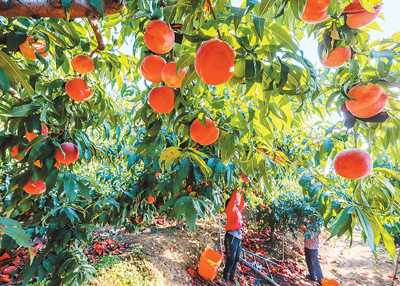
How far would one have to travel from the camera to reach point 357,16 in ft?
2.58

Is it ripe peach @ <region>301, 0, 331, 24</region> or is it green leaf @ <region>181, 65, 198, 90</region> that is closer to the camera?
ripe peach @ <region>301, 0, 331, 24</region>

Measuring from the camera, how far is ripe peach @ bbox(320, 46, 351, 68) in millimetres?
900

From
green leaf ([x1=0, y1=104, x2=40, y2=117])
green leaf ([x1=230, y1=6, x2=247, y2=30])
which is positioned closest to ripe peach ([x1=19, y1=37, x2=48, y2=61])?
green leaf ([x1=0, y1=104, x2=40, y2=117])

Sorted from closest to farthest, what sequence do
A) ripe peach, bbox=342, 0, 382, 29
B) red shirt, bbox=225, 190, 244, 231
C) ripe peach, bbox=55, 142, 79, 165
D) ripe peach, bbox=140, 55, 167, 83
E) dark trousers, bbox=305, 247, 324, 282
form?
ripe peach, bbox=342, 0, 382, 29 < ripe peach, bbox=140, 55, 167, 83 < ripe peach, bbox=55, 142, 79, 165 < red shirt, bbox=225, 190, 244, 231 < dark trousers, bbox=305, 247, 324, 282

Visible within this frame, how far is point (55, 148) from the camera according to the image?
49.5 inches

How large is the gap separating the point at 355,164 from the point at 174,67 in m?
1.08

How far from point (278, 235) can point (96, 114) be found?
23.5ft

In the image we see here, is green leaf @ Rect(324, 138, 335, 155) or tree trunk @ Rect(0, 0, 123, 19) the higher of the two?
tree trunk @ Rect(0, 0, 123, 19)

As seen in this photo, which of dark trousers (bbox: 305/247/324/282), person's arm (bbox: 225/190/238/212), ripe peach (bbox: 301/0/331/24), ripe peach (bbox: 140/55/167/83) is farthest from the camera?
dark trousers (bbox: 305/247/324/282)

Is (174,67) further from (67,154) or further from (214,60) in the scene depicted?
(67,154)

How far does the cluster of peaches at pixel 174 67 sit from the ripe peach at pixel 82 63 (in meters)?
0.43

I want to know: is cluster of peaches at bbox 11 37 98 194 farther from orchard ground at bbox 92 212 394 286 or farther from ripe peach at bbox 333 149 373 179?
ripe peach at bbox 333 149 373 179

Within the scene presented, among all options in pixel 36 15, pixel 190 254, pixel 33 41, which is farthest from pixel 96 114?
pixel 190 254

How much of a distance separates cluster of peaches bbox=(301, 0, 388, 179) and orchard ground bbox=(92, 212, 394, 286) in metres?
1.53
